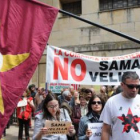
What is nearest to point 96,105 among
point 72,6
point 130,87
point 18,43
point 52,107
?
point 52,107

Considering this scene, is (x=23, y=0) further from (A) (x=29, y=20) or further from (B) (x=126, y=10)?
(B) (x=126, y=10)

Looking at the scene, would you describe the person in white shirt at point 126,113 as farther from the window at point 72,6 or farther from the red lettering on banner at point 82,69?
the window at point 72,6

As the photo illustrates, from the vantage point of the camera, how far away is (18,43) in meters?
3.19

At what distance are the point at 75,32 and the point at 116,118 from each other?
10.2 m

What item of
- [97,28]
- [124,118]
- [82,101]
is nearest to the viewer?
[124,118]

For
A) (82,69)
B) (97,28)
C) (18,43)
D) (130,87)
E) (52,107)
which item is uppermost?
(97,28)

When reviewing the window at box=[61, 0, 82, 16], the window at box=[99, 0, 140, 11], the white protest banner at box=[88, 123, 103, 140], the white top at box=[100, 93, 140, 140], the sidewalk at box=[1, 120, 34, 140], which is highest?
the window at box=[61, 0, 82, 16]

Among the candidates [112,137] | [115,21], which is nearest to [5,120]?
[112,137]

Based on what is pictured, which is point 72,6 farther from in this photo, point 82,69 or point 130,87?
point 130,87

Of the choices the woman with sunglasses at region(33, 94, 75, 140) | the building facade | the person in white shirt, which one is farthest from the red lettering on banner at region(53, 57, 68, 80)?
the building facade

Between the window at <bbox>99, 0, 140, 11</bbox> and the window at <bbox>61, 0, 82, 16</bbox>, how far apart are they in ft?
4.01

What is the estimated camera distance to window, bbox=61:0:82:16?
43.4 ft

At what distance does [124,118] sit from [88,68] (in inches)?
61.2

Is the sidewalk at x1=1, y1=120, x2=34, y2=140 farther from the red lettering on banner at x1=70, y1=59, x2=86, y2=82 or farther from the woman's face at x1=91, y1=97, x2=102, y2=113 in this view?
the woman's face at x1=91, y1=97, x2=102, y2=113
